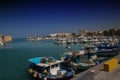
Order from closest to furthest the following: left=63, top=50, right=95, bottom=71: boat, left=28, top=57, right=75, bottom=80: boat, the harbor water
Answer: left=28, top=57, right=75, bottom=80: boat → left=63, top=50, right=95, bottom=71: boat → the harbor water

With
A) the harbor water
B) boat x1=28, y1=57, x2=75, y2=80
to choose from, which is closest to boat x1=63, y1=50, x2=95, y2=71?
boat x1=28, y1=57, x2=75, y2=80

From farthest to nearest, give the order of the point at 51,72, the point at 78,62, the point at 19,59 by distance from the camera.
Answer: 1. the point at 19,59
2. the point at 78,62
3. the point at 51,72

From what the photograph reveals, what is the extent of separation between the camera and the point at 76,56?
69.9 feet

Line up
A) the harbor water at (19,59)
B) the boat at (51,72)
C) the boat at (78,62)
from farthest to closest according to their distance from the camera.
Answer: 1. the harbor water at (19,59)
2. the boat at (78,62)
3. the boat at (51,72)

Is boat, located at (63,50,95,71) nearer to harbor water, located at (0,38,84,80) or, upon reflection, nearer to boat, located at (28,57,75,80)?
boat, located at (28,57,75,80)

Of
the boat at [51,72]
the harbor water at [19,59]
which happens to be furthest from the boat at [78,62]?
the harbor water at [19,59]

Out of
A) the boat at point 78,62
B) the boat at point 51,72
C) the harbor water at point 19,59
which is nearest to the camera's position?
the boat at point 51,72

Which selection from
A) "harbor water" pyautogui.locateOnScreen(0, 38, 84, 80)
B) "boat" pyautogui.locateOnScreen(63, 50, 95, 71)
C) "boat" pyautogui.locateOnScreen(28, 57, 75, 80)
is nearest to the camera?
"boat" pyautogui.locateOnScreen(28, 57, 75, 80)

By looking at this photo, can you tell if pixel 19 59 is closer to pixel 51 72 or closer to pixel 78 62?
pixel 78 62

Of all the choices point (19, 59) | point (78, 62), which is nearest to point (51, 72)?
point (78, 62)

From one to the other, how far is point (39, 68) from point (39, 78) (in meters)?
1.25

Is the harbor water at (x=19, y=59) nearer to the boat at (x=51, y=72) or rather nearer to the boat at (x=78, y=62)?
the boat at (x=51, y=72)

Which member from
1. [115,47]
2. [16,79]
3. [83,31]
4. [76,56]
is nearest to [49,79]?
[16,79]

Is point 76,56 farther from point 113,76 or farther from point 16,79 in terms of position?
point 113,76
